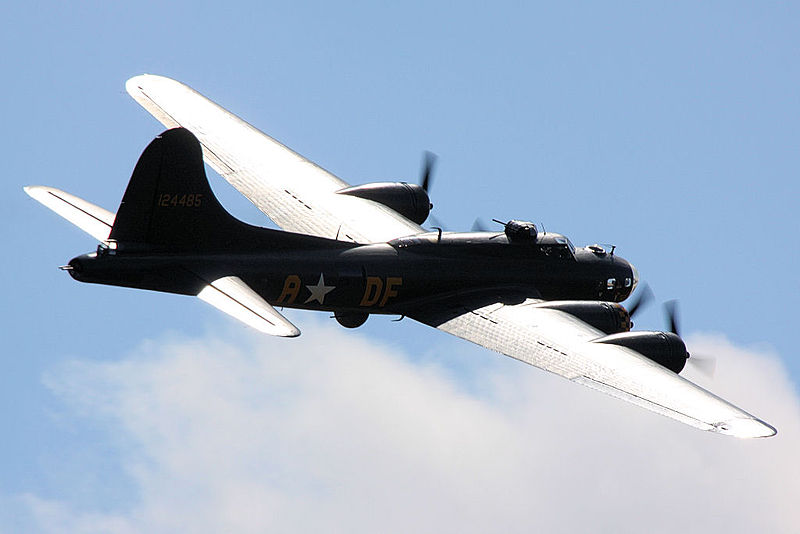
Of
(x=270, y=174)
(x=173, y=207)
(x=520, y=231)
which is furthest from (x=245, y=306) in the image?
(x=270, y=174)

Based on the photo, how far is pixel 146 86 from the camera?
180 ft

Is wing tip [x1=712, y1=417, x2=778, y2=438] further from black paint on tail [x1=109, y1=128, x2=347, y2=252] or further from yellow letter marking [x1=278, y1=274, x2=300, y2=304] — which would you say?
black paint on tail [x1=109, y1=128, x2=347, y2=252]

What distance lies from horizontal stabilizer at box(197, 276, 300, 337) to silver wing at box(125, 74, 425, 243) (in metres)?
8.98

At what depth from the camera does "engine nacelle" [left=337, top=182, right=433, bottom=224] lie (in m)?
50.8

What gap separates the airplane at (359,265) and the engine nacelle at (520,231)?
0.05 metres

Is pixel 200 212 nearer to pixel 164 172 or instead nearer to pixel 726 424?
pixel 164 172

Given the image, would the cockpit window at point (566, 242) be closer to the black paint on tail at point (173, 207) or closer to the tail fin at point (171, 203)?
the black paint on tail at point (173, 207)

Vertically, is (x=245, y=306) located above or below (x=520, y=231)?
below

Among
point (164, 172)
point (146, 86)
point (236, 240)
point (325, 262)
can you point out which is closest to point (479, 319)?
point (325, 262)

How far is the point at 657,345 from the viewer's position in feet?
138

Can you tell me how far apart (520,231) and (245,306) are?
43.3 ft

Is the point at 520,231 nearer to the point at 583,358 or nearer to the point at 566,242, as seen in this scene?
the point at 566,242

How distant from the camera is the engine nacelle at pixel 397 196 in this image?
167ft

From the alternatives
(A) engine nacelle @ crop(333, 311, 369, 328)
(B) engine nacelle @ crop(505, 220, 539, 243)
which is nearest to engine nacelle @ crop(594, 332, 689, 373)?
(B) engine nacelle @ crop(505, 220, 539, 243)
